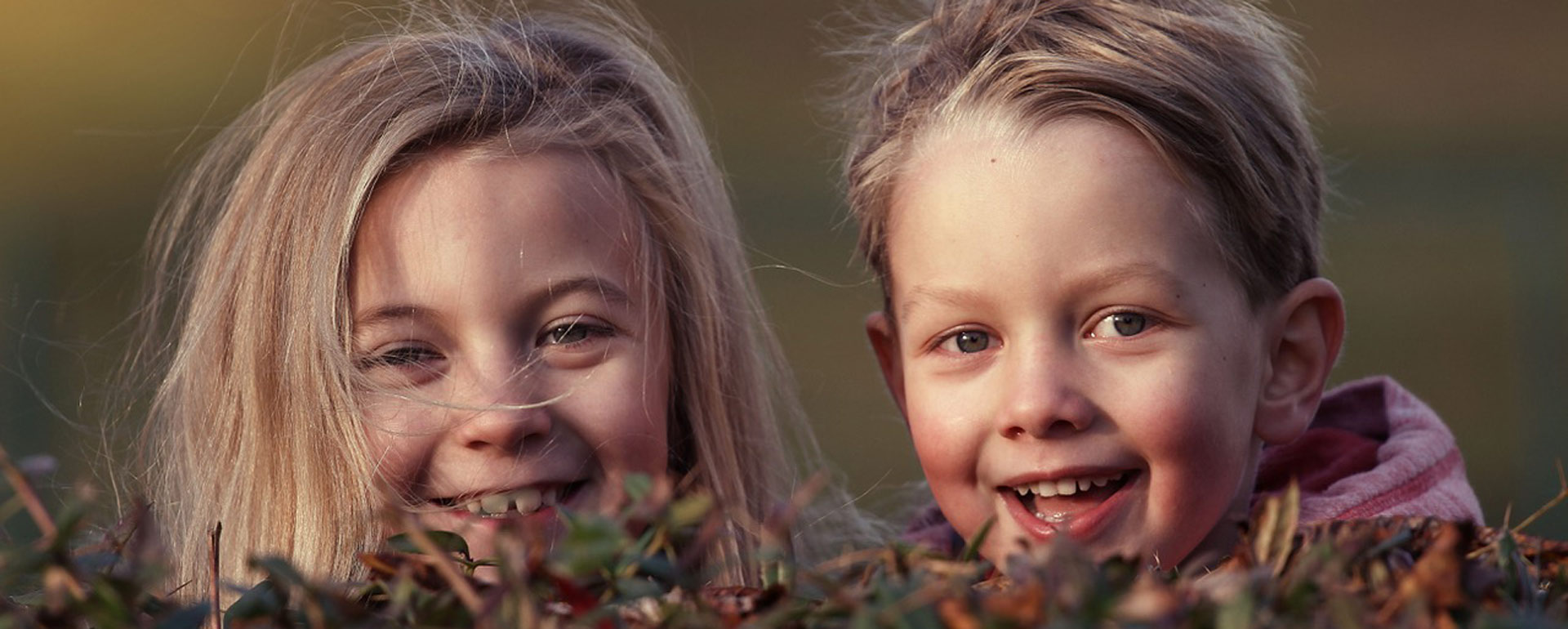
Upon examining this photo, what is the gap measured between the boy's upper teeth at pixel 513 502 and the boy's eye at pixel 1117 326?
1.85 ft

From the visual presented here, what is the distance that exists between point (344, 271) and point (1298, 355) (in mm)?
980

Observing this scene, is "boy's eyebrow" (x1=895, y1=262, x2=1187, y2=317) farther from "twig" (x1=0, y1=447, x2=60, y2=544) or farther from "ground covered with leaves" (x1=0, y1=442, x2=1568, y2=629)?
"twig" (x1=0, y1=447, x2=60, y2=544)

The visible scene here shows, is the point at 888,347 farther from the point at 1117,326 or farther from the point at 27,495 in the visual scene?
the point at 27,495

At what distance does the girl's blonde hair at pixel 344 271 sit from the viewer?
5.72 ft

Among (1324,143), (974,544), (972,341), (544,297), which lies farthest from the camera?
(1324,143)

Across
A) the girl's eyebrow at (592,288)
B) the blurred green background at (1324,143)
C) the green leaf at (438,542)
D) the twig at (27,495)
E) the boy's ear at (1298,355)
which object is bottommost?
the green leaf at (438,542)

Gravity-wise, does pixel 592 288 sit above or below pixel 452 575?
above

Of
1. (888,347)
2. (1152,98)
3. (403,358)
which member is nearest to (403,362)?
(403,358)

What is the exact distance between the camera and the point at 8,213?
488 cm

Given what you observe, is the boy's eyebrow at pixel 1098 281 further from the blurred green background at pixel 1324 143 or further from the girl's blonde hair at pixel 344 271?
the blurred green background at pixel 1324 143

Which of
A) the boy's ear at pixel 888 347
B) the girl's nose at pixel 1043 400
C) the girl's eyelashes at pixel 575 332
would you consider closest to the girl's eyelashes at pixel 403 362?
the girl's eyelashes at pixel 575 332

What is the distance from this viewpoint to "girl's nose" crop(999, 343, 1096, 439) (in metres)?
1.47

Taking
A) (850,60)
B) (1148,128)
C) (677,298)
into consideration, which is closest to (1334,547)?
(1148,128)

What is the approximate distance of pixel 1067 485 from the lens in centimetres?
154
